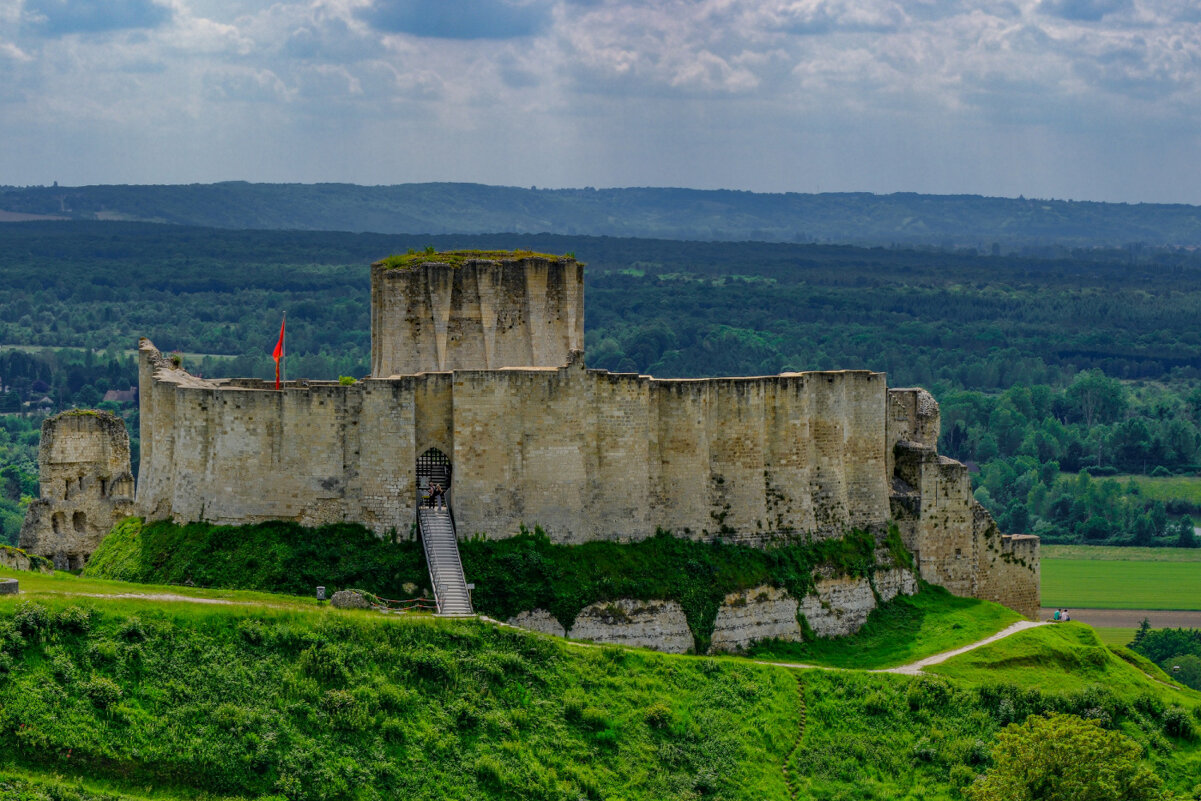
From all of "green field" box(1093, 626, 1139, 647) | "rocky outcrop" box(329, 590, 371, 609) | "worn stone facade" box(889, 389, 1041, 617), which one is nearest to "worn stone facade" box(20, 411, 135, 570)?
→ "rocky outcrop" box(329, 590, 371, 609)

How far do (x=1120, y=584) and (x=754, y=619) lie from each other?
71703 mm

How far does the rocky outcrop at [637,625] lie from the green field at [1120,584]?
2407 inches

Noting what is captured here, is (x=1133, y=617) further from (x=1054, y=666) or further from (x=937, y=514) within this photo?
(x=1054, y=666)

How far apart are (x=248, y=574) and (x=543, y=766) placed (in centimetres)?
1231

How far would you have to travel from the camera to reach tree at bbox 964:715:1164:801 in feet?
163

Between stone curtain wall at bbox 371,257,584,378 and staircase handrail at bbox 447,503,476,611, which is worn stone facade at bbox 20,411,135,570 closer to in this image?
stone curtain wall at bbox 371,257,584,378

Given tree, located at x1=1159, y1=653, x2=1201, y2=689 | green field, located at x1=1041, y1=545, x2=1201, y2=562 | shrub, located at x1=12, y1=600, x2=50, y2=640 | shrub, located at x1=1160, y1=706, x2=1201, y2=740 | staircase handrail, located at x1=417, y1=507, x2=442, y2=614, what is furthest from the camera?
green field, located at x1=1041, y1=545, x2=1201, y2=562

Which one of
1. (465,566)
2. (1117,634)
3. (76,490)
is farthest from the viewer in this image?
(1117,634)

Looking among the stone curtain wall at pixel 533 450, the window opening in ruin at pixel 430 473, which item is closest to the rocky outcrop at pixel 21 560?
the stone curtain wall at pixel 533 450

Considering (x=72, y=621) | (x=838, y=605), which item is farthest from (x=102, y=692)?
(x=838, y=605)

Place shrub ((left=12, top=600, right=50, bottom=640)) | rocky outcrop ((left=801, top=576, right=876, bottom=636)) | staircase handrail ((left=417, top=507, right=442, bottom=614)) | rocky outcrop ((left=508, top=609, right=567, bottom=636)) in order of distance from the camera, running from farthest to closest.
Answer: rocky outcrop ((left=801, top=576, right=876, bottom=636)) → rocky outcrop ((left=508, top=609, right=567, bottom=636)) → staircase handrail ((left=417, top=507, right=442, bottom=614)) → shrub ((left=12, top=600, right=50, bottom=640))

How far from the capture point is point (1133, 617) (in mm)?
113250

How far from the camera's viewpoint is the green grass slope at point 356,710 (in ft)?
143

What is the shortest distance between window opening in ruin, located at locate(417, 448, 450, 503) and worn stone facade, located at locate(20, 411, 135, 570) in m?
11.6
